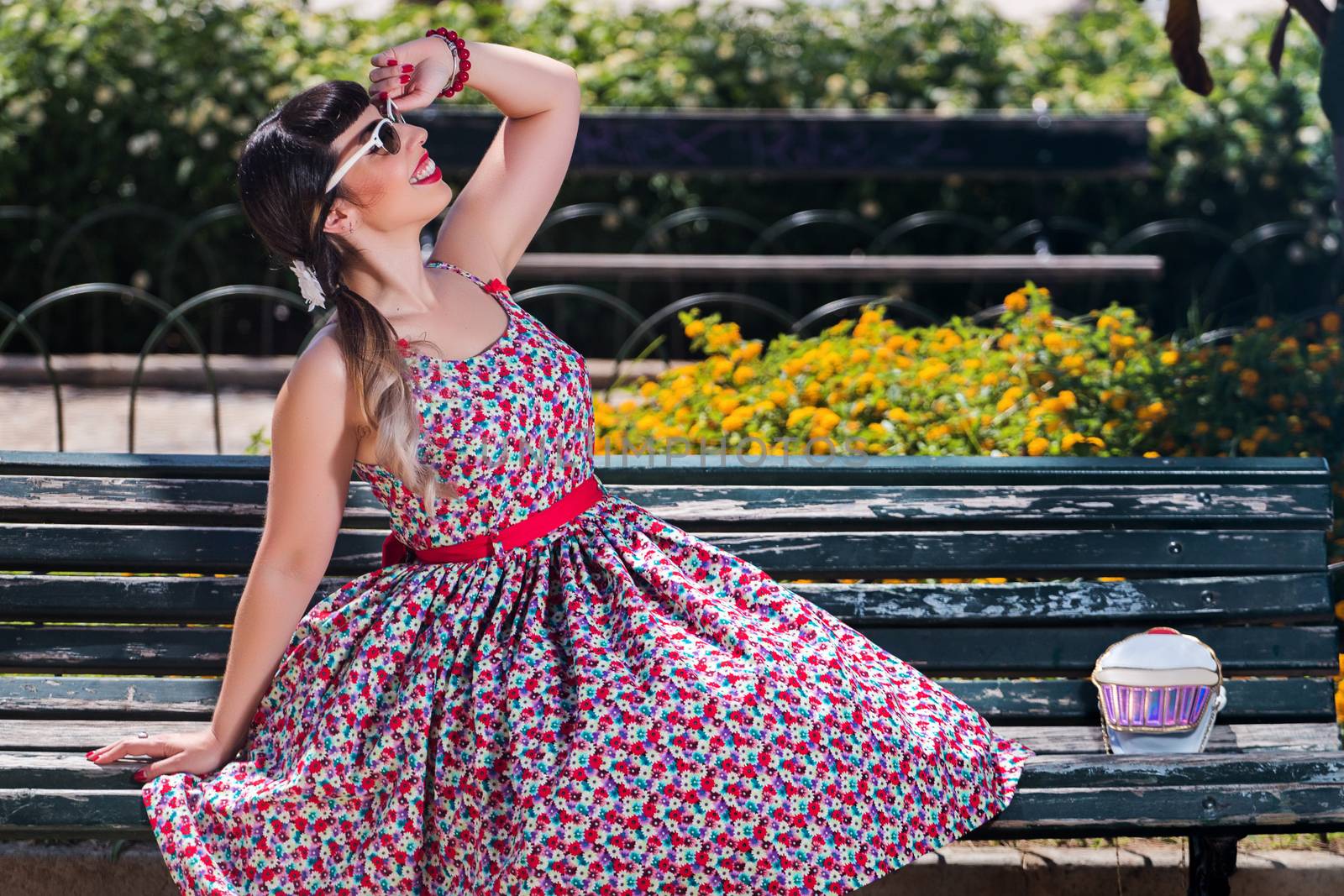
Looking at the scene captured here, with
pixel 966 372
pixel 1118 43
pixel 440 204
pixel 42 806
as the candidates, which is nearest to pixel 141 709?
pixel 42 806

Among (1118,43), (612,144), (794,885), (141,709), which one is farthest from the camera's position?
(1118,43)

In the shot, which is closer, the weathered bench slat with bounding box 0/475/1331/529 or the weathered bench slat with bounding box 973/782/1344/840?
the weathered bench slat with bounding box 973/782/1344/840

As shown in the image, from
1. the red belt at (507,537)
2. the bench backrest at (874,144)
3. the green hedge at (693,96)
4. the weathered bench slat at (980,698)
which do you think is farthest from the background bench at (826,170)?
the red belt at (507,537)

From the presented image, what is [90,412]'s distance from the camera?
22.4 feet

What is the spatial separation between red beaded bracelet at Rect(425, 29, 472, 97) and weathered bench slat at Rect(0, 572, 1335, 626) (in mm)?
881

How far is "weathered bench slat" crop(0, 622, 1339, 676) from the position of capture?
9.14ft

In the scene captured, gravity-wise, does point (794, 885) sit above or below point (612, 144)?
below

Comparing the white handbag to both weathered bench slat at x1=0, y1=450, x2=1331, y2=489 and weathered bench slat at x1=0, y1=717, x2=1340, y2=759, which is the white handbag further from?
weathered bench slat at x1=0, y1=450, x2=1331, y2=489

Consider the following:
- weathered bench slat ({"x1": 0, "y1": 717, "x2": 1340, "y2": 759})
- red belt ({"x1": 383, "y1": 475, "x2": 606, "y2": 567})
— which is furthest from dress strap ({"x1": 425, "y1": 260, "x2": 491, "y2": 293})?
weathered bench slat ({"x1": 0, "y1": 717, "x2": 1340, "y2": 759})

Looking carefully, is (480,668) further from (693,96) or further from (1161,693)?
(693,96)

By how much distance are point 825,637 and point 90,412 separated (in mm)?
5153

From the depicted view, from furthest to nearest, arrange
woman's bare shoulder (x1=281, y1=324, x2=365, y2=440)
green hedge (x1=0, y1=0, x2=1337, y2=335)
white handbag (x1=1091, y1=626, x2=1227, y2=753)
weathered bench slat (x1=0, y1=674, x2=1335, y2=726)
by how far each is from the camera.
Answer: green hedge (x1=0, y1=0, x2=1337, y2=335) → weathered bench slat (x1=0, y1=674, x2=1335, y2=726) → white handbag (x1=1091, y1=626, x2=1227, y2=753) → woman's bare shoulder (x1=281, y1=324, x2=365, y2=440)

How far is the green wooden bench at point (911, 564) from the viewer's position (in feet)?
9.16

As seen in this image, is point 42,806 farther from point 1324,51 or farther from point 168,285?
point 168,285
